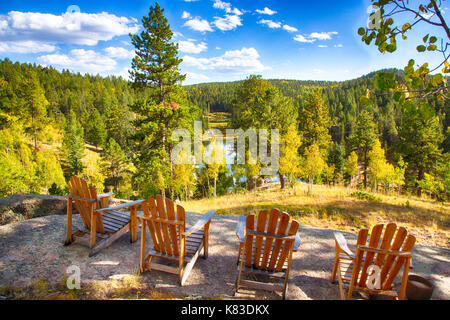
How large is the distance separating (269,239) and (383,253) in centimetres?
146

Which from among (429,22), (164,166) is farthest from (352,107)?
(429,22)

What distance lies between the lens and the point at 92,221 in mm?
4293

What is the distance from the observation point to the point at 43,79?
88.0 meters

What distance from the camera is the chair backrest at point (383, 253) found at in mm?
2971

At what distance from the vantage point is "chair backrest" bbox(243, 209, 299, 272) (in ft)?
11.0

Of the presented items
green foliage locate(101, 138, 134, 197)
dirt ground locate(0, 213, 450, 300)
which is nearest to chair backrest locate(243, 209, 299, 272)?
dirt ground locate(0, 213, 450, 300)

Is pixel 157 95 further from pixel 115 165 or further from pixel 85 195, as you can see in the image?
pixel 115 165

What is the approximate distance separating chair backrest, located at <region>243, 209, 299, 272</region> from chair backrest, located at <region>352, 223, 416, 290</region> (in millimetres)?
883

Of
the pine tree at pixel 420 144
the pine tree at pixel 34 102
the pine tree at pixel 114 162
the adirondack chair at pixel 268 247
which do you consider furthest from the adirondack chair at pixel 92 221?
the pine tree at pixel 34 102

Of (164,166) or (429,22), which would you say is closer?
(429,22)

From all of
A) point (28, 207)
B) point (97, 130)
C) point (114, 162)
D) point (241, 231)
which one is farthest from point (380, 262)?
point (97, 130)

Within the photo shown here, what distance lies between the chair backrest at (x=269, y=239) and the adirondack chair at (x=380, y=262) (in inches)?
34.4
